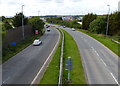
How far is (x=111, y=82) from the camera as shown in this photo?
1747 centimetres

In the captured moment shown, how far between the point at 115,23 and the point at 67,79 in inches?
A: 1783

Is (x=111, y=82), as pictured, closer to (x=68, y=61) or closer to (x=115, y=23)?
(x=68, y=61)

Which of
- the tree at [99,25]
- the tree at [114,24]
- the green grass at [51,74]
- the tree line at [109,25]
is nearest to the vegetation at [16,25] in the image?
the green grass at [51,74]

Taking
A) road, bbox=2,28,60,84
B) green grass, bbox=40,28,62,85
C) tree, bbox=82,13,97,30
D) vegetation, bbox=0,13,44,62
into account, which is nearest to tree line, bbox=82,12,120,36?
tree, bbox=82,13,97,30

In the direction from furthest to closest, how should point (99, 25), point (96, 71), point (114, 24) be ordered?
point (99, 25), point (114, 24), point (96, 71)

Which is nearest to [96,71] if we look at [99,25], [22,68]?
[22,68]

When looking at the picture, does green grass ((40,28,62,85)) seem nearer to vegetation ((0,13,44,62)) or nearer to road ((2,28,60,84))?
road ((2,28,60,84))

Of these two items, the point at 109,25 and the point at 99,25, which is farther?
the point at 99,25

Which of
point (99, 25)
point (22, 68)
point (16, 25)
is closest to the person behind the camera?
point (22, 68)

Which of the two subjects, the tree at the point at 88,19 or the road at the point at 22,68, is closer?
the road at the point at 22,68

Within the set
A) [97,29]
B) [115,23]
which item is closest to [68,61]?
[115,23]

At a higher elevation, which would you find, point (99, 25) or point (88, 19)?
point (88, 19)

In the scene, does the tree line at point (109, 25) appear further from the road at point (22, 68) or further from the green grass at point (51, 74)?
the green grass at point (51, 74)

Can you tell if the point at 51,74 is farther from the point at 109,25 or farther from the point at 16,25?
the point at 109,25
